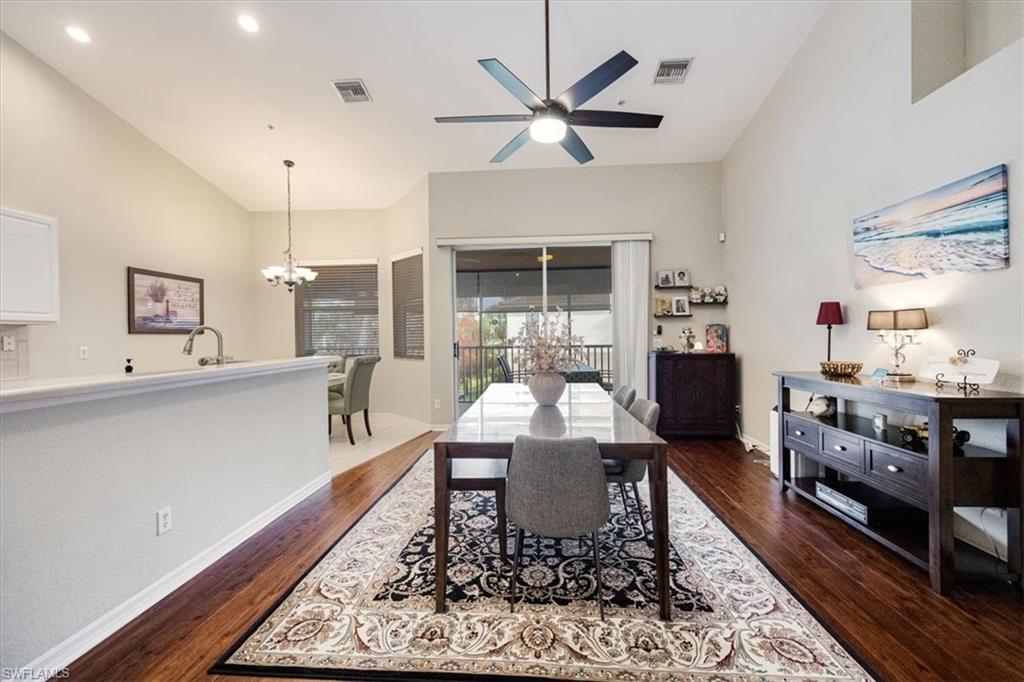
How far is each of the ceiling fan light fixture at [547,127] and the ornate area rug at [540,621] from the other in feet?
8.01

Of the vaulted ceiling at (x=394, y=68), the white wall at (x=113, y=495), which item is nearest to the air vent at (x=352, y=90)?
the vaulted ceiling at (x=394, y=68)

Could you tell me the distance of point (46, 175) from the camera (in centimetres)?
367

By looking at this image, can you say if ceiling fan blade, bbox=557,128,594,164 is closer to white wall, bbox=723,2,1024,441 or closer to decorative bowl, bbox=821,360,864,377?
white wall, bbox=723,2,1024,441

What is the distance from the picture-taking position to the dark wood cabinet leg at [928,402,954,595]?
1829 millimetres

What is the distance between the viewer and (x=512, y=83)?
243 cm

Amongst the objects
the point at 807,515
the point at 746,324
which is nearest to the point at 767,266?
the point at 746,324

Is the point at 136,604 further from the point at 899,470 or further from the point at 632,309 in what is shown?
the point at 632,309

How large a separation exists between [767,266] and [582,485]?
3.49m

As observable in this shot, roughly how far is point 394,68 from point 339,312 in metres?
3.57

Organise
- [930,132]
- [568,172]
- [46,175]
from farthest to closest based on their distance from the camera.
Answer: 1. [568,172]
2. [46,175]
3. [930,132]

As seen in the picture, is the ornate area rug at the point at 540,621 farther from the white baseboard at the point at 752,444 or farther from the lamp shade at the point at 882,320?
the white baseboard at the point at 752,444

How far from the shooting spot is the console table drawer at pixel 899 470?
76.5 inches

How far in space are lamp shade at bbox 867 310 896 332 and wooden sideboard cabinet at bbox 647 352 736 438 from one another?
2.00 m

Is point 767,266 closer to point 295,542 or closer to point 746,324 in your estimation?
point 746,324
